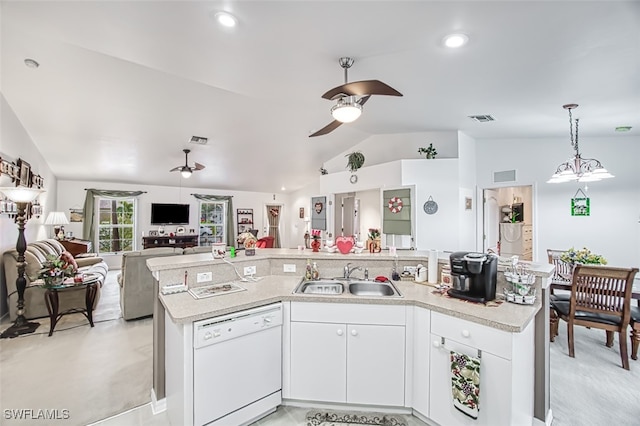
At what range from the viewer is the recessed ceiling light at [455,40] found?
6.91ft

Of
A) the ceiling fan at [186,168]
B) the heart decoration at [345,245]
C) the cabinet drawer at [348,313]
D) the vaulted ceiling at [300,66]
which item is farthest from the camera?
the ceiling fan at [186,168]

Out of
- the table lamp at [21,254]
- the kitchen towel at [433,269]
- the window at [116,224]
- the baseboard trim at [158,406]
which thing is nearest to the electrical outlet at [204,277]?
the baseboard trim at [158,406]

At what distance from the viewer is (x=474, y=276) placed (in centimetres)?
198

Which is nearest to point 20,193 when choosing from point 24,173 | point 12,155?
point 12,155

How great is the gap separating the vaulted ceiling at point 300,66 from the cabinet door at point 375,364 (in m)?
2.22

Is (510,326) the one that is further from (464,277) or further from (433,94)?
(433,94)

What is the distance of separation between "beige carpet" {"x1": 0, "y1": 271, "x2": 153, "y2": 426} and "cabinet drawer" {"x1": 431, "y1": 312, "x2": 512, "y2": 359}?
2.36 metres

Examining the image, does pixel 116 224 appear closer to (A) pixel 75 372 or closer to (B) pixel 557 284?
(A) pixel 75 372

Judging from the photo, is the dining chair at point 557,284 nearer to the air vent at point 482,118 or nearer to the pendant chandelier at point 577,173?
the pendant chandelier at point 577,173

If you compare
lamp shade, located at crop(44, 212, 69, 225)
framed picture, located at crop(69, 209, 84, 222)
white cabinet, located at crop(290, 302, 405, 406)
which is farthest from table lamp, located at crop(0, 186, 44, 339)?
framed picture, located at crop(69, 209, 84, 222)

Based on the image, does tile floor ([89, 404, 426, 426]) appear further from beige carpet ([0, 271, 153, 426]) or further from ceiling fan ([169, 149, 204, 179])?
ceiling fan ([169, 149, 204, 179])

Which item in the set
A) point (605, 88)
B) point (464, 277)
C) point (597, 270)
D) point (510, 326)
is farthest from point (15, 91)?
point (597, 270)

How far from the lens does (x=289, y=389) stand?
2137 millimetres

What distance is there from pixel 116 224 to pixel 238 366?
7760 mm
